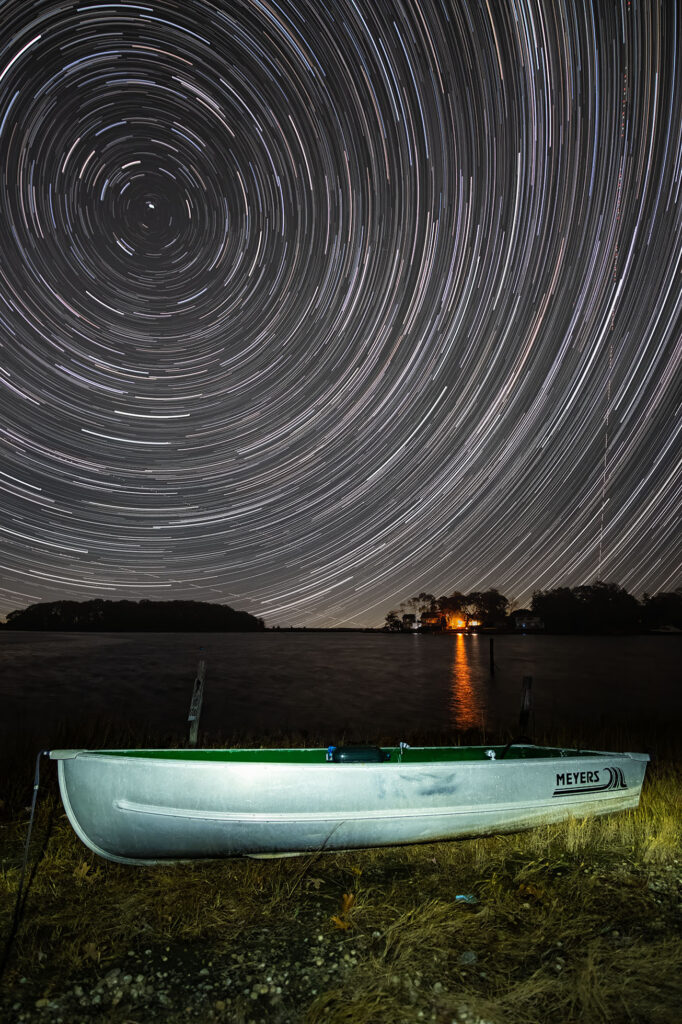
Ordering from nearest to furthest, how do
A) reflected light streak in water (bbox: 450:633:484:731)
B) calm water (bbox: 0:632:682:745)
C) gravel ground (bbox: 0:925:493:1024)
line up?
gravel ground (bbox: 0:925:493:1024), calm water (bbox: 0:632:682:745), reflected light streak in water (bbox: 450:633:484:731)

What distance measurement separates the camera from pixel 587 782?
24.1 ft

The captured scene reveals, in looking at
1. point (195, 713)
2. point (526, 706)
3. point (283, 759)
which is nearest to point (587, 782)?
point (283, 759)

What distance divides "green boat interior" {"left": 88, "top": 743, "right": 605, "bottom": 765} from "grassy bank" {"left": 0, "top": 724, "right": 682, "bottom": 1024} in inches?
41.9

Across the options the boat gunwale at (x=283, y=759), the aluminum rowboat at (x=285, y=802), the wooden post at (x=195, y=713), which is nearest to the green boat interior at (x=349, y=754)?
the boat gunwale at (x=283, y=759)

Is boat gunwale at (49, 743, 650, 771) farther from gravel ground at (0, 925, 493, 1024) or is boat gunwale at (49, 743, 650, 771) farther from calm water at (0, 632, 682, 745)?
calm water at (0, 632, 682, 745)

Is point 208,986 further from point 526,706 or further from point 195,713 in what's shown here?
point 526,706

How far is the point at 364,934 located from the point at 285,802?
1.37 metres

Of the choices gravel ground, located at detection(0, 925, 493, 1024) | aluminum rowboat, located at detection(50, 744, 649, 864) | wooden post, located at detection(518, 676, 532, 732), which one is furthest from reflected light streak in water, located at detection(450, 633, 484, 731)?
gravel ground, located at detection(0, 925, 493, 1024)

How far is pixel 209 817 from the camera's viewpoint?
19.1 ft

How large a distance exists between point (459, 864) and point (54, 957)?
4.01m

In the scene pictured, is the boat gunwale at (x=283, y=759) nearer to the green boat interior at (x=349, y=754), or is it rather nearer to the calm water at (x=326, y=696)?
the green boat interior at (x=349, y=754)

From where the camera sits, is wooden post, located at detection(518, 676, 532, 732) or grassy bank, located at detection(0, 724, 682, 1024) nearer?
grassy bank, located at detection(0, 724, 682, 1024)

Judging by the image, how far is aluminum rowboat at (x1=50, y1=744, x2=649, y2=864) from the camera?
5631 mm

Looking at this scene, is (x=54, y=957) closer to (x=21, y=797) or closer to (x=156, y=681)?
(x=21, y=797)
